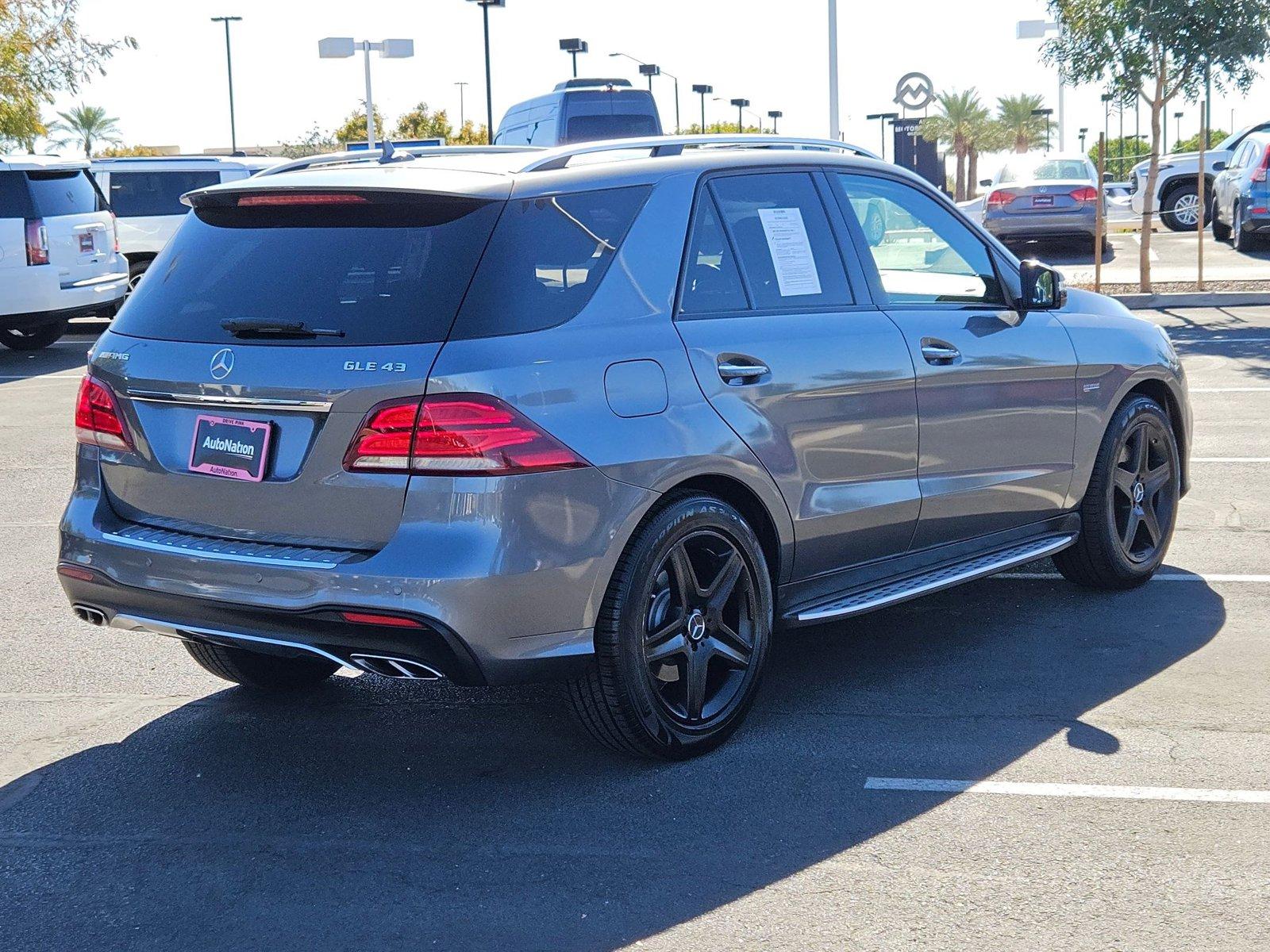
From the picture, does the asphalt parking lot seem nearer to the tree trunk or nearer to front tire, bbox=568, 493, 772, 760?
front tire, bbox=568, 493, 772, 760

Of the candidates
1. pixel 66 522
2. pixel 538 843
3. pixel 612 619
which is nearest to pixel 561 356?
pixel 612 619

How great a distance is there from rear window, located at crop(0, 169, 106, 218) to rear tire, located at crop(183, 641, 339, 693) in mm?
12160

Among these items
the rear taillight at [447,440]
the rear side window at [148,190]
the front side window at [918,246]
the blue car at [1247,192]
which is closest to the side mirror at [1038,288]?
the front side window at [918,246]

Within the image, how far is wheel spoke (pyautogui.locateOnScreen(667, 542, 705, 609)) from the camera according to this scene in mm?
4480

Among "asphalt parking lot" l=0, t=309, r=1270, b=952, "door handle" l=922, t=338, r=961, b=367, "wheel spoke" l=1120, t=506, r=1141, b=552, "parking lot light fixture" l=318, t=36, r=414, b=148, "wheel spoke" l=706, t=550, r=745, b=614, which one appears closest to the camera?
"asphalt parking lot" l=0, t=309, r=1270, b=952

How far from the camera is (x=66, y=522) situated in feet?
15.2

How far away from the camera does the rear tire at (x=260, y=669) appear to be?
17.0 feet

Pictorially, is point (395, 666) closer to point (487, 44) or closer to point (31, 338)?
point (31, 338)

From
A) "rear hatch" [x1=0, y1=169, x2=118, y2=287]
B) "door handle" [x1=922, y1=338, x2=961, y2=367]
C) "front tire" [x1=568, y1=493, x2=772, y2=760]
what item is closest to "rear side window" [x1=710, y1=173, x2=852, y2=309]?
"door handle" [x1=922, y1=338, x2=961, y2=367]

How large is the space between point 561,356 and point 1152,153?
672 inches

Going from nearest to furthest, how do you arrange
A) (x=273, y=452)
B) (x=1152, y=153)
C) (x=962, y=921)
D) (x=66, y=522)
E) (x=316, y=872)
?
(x=962, y=921)
(x=316, y=872)
(x=273, y=452)
(x=66, y=522)
(x=1152, y=153)

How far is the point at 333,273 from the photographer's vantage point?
430 cm

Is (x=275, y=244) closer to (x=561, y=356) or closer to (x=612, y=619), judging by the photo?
(x=561, y=356)

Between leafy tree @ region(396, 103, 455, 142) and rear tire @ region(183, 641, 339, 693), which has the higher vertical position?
leafy tree @ region(396, 103, 455, 142)
